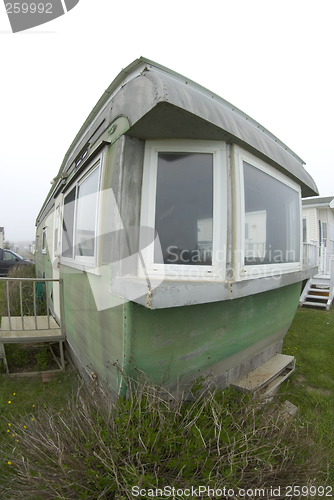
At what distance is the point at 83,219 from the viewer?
315cm

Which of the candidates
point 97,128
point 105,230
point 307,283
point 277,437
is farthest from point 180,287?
point 307,283

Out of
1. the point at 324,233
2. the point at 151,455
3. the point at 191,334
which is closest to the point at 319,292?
the point at 324,233

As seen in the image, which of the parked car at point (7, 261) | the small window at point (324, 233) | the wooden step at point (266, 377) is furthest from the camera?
the parked car at point (7, 261)

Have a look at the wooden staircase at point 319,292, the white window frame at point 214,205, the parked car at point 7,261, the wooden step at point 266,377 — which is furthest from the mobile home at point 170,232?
the parked car at point 7,261

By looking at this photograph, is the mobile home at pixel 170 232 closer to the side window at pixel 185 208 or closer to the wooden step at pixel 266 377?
the side window at pixel 185 208

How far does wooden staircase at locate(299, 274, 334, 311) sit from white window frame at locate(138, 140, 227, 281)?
8.48 m

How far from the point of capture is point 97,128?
2.96m

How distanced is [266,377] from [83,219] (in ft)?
9.60

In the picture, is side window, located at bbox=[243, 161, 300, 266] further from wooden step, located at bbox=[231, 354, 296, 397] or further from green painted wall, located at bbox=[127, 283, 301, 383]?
wooden step, located at bbox=[231, 354, 296, 397]

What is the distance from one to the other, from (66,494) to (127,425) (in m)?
0.48

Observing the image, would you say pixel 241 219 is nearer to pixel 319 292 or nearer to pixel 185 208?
pixel 185 208

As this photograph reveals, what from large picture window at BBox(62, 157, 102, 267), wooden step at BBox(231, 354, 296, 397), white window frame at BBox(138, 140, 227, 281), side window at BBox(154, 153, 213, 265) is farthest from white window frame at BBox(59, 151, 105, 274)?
wooden step at BBox(231, 354, 296, 397)

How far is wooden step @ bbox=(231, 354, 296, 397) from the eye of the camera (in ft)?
9.48

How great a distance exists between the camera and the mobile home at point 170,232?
6.61 ft
